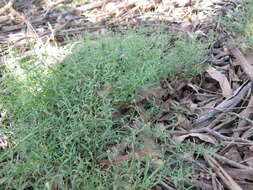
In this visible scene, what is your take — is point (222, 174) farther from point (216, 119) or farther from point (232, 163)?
point (216, 119)

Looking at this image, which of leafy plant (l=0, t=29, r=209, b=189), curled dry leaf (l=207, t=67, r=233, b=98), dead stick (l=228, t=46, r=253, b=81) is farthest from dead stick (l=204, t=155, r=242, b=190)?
dead stick (l=228, t=46, r=253, b=81)

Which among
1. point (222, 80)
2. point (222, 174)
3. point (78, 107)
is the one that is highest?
point (78, 107)

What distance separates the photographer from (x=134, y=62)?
2055 mm

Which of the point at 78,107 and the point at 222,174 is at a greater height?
the point at 78,107

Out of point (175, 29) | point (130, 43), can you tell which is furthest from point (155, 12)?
point (130, 43)

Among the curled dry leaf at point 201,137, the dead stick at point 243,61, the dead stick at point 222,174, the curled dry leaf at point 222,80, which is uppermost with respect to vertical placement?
the dead stick at point 243,61

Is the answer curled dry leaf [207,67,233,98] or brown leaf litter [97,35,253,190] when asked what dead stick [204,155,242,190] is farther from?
curled dry leaf [207,67,233,98]

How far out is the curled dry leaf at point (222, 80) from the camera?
1.93 meters

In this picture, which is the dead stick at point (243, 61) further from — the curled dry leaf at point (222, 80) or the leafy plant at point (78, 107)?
the leafy plant at point (78, 107)

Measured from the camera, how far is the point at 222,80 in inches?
79.7

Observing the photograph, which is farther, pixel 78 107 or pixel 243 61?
pixel 243 61

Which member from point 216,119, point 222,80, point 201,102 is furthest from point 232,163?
point 222,80

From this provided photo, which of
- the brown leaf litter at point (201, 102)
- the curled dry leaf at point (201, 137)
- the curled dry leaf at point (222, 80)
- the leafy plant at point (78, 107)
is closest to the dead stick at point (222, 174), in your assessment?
the brown leaf litter at point (201, 102)

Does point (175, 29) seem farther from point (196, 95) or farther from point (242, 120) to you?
point (242, 120)
